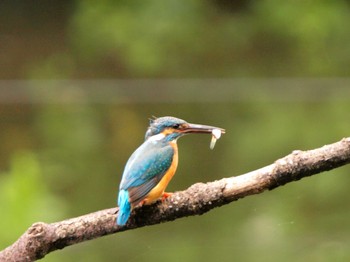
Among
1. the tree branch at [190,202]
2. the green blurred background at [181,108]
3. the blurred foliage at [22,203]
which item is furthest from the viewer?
the green blurred background at [181,108]

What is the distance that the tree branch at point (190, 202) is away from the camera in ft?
5.13

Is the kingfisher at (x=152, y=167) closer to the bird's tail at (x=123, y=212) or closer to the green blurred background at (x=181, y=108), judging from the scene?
the bird's tail at (x=123, y=212)

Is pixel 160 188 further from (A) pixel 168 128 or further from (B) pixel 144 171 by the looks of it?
(A) pixel 168 128

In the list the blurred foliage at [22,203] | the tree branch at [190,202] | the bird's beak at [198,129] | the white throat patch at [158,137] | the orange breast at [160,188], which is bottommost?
the tree branch at [190,202]

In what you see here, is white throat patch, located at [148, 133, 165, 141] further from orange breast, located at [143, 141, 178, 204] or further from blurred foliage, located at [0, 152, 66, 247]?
blurred foliage, located at [0, 152, 66, 247]

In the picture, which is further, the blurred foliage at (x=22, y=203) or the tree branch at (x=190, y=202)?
the blurred foliage at (x=22, y=203)

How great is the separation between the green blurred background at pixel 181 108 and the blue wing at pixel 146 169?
67.9 inches

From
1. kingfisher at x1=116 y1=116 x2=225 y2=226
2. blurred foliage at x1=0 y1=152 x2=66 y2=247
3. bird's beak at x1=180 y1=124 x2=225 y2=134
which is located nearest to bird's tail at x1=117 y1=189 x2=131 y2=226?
kingfisher at x1=116 y1=116 x2=225 y2=226

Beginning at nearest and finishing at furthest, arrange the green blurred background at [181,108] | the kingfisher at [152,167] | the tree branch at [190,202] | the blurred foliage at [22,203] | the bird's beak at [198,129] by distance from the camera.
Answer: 1. the tree branch at [190,202]
2. the kingfisher at [152,167]
3. the bird's beak at [198,129]
4. the blurred foliage at [22,203]
5. the green blurred background at [181,108]

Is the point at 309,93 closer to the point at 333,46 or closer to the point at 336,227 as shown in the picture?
the point at 333,46

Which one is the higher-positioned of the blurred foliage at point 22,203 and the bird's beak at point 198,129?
the blurred foliage at point 22,203

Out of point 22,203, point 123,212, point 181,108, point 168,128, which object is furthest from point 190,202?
point 181,108

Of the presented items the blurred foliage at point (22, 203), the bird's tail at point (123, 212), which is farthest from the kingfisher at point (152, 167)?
the blurred foliage at point (22, 203)

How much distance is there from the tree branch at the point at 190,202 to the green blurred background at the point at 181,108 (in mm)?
1820
